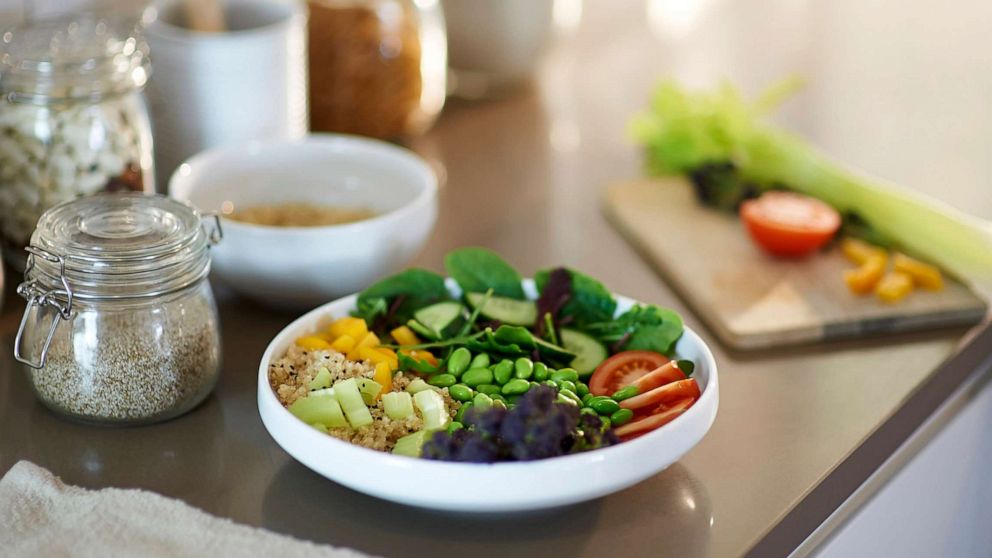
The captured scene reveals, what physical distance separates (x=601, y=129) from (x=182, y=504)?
3.25 feet

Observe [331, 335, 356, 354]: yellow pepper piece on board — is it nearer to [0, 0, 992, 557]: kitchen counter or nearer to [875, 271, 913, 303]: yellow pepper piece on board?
[0, 0, 992, 557]: kitchen counter

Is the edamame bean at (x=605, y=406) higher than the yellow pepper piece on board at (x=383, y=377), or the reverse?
the edamame bean at (x=605, y=406)

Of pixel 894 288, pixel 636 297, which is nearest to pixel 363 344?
pixel 636 297

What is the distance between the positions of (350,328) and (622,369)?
23cm

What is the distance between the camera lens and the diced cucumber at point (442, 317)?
101 cm

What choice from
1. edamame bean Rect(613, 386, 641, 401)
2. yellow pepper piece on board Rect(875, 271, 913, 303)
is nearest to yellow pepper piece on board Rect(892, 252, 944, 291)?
yellow pepper piece on board Rect(875, 271, 913, 303)

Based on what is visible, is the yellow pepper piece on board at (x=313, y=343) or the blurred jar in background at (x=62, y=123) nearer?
the yellow pepper piece on board at (x=313, y=343)

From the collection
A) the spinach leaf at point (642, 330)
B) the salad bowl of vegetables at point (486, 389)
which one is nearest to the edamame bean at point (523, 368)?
the salad bowl of vegetables at point (486, 389)

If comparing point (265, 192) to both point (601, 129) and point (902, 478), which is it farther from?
point (902, 478)

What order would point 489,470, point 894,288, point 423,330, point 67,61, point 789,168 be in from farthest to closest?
point 789,168
point 894,288
point 67,61
point 423,330
point 489,470

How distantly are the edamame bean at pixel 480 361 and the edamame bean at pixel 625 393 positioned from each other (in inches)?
4.3

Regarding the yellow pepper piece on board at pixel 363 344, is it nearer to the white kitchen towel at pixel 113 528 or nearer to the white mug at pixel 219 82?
the white kitchen towel at pixel 113 528

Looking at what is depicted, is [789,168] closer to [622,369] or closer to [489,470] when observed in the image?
[622,369]

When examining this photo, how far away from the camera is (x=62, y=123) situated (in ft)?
3.64
